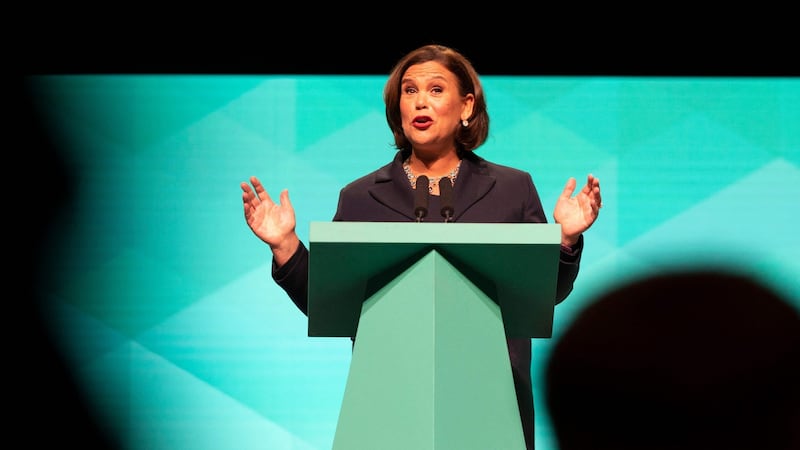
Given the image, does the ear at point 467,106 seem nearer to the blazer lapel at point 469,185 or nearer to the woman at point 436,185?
the woman at point 436,185

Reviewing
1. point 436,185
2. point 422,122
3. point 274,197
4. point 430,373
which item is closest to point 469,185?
point 436,185

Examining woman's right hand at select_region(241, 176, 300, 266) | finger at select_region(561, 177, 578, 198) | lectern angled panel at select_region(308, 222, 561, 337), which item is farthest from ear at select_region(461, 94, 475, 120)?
lectern angled panel at select_region(308, 222, 561, 337)

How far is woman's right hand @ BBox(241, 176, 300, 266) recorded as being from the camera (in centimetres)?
244

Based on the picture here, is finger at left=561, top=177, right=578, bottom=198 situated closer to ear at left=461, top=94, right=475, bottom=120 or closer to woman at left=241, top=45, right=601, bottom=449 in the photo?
woman at left=241, top=45, right=601, bottom=449

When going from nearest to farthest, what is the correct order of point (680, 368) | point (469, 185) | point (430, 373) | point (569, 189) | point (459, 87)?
point (430, 373)
point (569, 189)
point (469, 185)
point (459, 87)
point (680, 368)

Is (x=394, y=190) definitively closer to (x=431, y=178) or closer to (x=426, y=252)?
(x=431, y=178)

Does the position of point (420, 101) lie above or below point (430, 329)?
above

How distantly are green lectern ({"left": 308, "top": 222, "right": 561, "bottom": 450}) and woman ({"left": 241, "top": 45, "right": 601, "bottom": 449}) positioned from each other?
1.43ft

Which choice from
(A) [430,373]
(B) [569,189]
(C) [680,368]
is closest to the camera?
(A) [430,373]

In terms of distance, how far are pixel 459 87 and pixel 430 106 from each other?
0.41 feet

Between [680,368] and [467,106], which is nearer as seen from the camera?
[467,106]

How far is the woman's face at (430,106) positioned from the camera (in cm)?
264

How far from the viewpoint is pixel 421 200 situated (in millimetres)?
2262

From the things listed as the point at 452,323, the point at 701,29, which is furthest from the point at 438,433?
the point at 701,29
